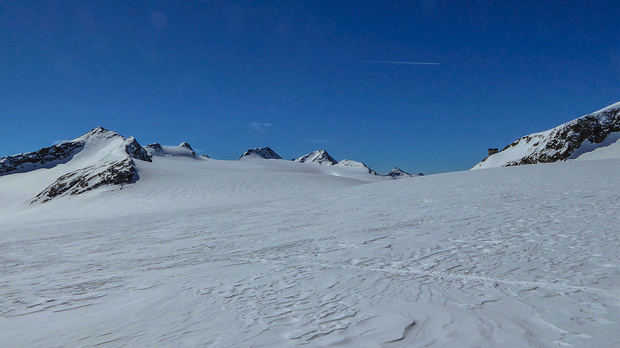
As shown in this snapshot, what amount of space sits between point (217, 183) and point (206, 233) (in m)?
20.0

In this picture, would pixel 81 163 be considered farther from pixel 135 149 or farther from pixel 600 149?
pixel 600 149

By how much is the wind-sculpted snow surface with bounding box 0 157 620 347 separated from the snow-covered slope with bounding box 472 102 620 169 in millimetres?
113275

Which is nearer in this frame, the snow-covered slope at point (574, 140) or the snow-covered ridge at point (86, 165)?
the snow-covered ridge at point (86, 165)

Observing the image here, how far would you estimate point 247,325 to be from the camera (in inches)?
133

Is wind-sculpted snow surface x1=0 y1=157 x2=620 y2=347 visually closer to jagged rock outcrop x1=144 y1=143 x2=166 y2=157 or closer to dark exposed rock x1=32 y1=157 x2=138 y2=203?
dark exposed rock x1=32 y1=157 x2=138 y2=203

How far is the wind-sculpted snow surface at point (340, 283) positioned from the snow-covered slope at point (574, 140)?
11327 cm

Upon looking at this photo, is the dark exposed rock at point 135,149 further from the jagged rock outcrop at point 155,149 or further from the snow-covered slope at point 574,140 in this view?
the snow-covered slope at point 574,140

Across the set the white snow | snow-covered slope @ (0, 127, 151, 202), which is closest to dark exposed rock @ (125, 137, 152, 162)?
snow-covered slope @ (0, 127, 151, 202)

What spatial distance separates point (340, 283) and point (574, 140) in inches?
5013

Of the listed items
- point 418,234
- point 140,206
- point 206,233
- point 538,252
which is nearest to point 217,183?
point 140,206

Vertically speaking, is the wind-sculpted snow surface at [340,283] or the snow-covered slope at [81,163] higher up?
the snow-covered slope at [81,163]

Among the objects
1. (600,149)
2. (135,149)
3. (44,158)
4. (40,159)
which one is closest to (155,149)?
(44,158)

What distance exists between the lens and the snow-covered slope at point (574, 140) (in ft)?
327

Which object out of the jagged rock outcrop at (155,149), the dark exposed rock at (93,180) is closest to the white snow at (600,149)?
the dark exposed rock at (93,180)
